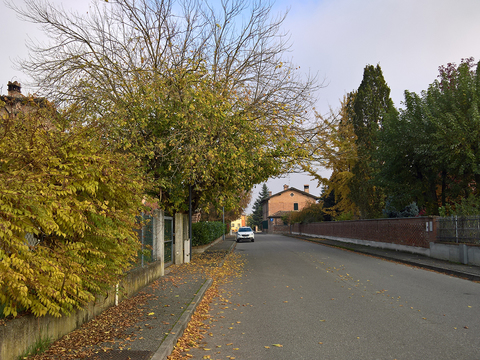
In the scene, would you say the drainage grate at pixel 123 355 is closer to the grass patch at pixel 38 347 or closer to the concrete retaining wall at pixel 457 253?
the grass patch at pixel 38 347

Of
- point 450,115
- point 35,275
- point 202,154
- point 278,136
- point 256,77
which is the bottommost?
point 35,275

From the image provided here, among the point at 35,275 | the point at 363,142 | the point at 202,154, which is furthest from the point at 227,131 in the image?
the point at 363,142

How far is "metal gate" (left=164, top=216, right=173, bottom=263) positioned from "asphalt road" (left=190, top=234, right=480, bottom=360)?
138 inches

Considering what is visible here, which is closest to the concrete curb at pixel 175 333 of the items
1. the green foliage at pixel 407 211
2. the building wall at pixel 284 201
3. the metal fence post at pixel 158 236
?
the metal fence post at pixel 158 236

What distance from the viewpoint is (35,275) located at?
4141mm

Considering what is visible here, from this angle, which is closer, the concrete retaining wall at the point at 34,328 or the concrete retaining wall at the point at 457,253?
the concrete retaining wall at the point at 34,328

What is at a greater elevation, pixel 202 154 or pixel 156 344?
pixel 202 154

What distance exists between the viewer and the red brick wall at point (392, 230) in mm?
17422

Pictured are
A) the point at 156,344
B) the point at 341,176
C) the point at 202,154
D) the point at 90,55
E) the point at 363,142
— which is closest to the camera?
the point at 156,344

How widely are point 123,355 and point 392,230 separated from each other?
778 inches

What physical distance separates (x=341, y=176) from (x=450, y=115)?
18164 mm

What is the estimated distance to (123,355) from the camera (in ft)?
14.9

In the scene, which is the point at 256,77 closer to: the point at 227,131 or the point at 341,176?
the point at 227,131

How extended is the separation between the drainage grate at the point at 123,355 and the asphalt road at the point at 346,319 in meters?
0.69
